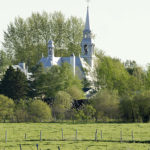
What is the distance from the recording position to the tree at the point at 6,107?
74312 millimetres

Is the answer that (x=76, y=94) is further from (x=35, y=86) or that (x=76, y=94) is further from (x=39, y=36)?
(x=39, y=36)

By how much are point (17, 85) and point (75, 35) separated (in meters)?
46.8

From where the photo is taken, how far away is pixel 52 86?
287ft

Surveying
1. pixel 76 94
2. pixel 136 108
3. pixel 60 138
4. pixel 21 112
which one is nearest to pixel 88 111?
pixel 136 108

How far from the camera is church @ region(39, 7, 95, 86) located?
364ft

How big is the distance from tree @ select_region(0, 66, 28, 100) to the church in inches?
1054

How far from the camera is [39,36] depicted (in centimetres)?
12419

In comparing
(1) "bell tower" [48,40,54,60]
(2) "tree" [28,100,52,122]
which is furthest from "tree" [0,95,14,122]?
(1) "bell tower" [48,40,54,60]

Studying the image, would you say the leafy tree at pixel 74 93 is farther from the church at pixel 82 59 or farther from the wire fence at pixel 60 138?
the wire fence at pixel 60 138

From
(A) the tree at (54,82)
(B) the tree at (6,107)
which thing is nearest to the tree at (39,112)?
(B) the tree at (6,107)

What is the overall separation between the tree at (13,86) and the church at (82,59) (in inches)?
1054

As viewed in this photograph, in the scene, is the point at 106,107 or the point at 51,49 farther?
the point at 51,49

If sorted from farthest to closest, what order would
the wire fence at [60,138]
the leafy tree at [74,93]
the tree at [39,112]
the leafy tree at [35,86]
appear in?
the leafy tree at [74,93] → the leafy tree at [35,86] → the tree at [39,112] → the wire fence at [60,138]

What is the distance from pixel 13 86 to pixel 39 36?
44347mm
